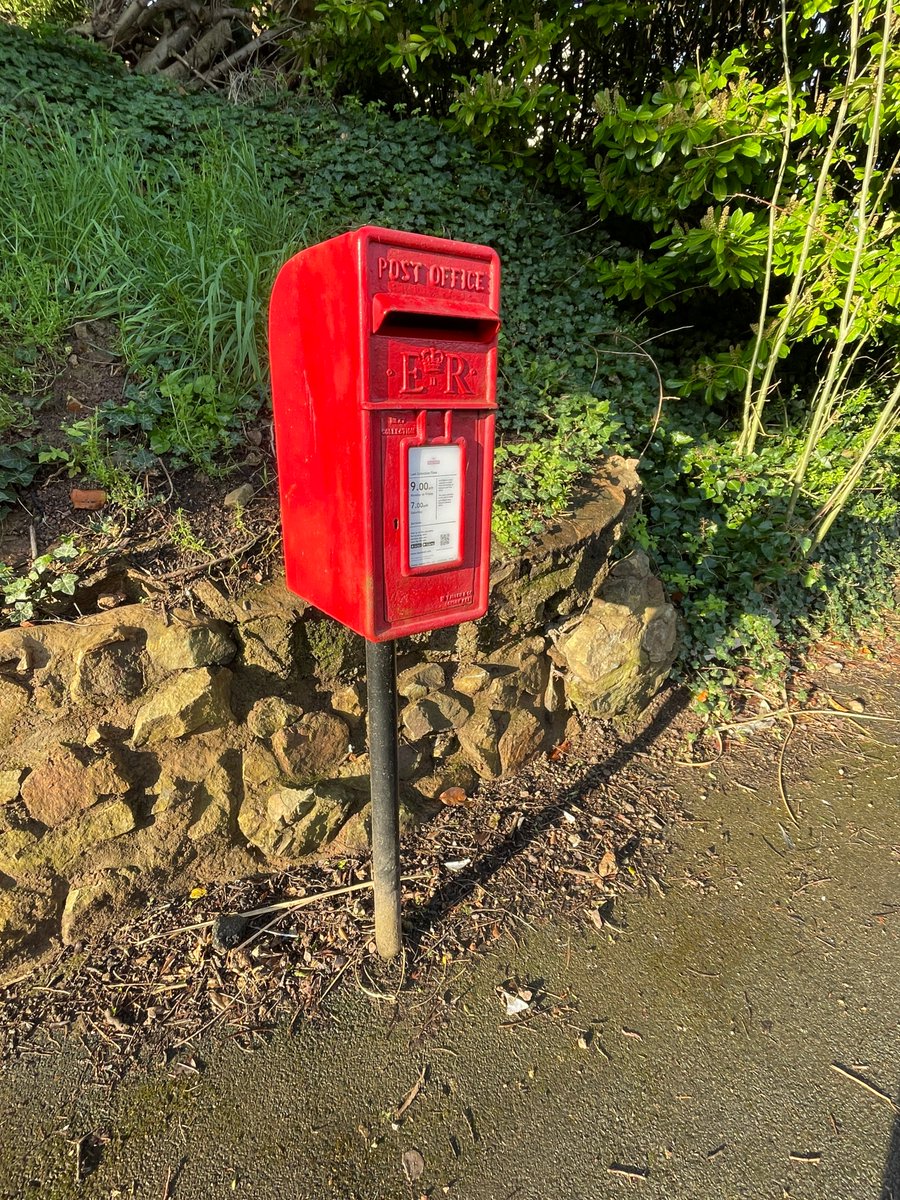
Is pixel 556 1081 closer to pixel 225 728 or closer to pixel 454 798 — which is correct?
pixel 454 798

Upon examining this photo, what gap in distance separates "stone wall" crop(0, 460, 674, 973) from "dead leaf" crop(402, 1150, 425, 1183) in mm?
863

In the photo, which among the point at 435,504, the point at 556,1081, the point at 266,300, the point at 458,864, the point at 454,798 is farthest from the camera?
the point at 266,300

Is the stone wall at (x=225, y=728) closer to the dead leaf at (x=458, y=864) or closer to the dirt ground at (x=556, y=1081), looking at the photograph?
the dead leaf at (x=458, y=864)

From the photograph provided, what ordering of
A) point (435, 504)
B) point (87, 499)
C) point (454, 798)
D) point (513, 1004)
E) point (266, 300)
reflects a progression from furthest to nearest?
point (266, 300)
point (454, 798)
point (87, 499)
point (513, 1004)
point (435, 504)

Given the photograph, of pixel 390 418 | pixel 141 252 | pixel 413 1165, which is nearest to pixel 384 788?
pixel 413 1165

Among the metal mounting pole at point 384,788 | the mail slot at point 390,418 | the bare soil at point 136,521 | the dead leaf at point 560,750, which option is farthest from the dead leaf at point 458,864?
the bare soil at point 136,521

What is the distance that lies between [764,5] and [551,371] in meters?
2.92

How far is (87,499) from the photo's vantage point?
1.88 meters

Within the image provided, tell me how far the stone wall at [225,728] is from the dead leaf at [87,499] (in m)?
0.37

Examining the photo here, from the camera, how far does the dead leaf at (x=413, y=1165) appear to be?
4.55 feet

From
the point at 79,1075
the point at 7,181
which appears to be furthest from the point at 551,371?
the point at 79,1075

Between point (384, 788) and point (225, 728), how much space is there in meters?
0.61

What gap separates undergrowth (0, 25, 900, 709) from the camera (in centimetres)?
223

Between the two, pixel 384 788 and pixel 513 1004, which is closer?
pixel 384 788
